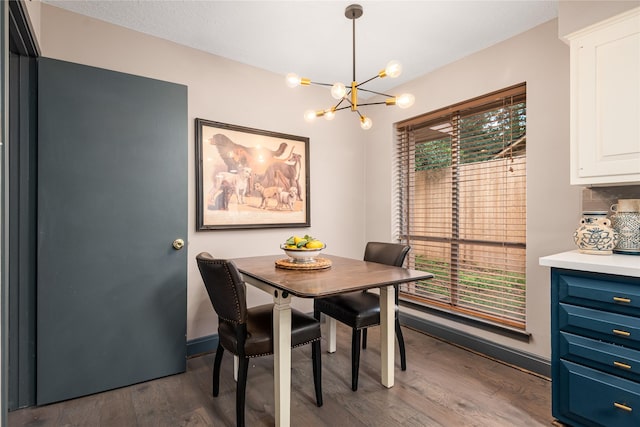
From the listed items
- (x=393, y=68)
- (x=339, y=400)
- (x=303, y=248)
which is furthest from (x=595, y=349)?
(x=393, y=68)

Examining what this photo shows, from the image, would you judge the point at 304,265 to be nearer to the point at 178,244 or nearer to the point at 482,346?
the point at 178,244

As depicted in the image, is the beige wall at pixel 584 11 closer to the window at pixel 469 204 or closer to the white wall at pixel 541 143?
the white wall at pixel 541 143

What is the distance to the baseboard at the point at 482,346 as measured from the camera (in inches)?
93.7

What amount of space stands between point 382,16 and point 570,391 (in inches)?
98.4

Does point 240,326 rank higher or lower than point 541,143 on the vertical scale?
lower

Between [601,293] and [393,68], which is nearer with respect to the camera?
[601,293]

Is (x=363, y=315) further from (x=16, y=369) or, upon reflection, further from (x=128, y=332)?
(x=16, y=369)

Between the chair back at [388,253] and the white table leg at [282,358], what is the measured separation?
1142 millimetres

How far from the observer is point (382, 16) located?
228 centimetres

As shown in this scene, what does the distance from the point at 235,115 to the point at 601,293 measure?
2.80m

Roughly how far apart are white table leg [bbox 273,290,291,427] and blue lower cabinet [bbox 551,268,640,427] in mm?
1430

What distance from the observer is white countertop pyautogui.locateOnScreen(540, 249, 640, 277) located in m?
1.51

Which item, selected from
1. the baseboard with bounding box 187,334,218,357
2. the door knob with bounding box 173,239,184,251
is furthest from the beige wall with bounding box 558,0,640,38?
the baseboard with bounding box 187,334,218,357

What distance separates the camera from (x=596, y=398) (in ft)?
5.34
